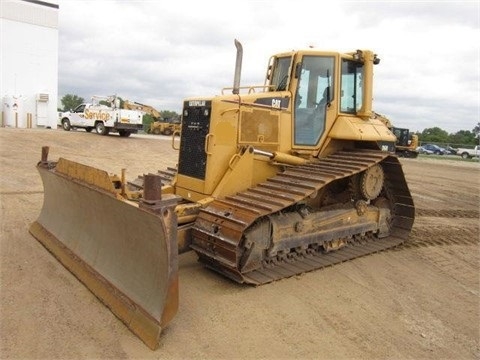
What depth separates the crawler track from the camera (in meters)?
4.93

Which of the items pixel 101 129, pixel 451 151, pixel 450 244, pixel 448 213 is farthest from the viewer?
pixel 451 151

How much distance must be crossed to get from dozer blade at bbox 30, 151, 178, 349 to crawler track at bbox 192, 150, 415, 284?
987mm

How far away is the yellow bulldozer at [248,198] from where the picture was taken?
4250 millimetres

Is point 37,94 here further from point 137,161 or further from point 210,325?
point 210,325

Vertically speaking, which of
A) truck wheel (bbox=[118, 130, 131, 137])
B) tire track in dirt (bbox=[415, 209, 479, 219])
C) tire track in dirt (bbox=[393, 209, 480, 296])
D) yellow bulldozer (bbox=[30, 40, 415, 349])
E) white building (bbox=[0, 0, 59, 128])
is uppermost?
white building (bbox=[0, 0, 59, 128])

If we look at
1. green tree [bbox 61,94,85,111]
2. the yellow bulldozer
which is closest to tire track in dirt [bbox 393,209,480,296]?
the yellow bulldozer

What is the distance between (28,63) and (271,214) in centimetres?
2950

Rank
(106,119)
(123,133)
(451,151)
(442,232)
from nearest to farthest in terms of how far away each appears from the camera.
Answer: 1. (442,232)
2. (106,119)
3. (123,133)
4. (451,151)

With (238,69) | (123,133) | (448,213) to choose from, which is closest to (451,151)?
(123,133)

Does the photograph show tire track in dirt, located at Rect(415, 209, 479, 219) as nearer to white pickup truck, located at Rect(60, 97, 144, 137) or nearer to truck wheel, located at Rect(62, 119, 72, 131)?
white pickup truck, located at Rect(60, 97, 144, 137)

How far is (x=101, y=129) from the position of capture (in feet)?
80.7

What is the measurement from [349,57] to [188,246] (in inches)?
149

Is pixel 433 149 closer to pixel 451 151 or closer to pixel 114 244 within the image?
pixel 451 151

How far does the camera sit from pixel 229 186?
5777 mm
